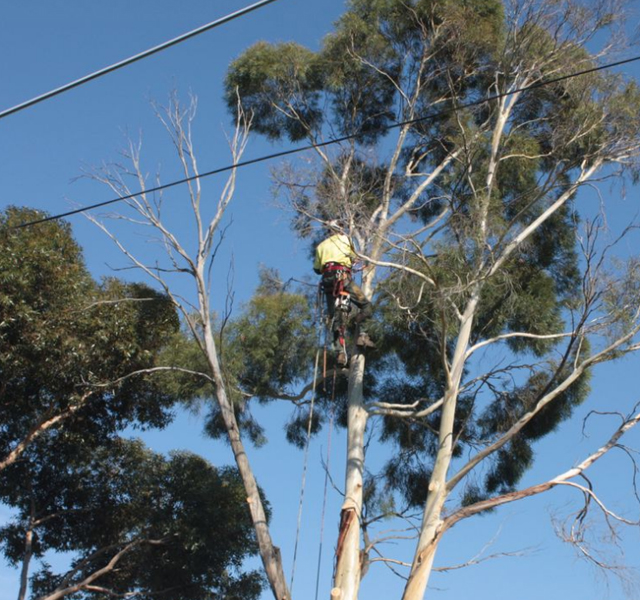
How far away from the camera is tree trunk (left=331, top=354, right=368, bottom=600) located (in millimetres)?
9609

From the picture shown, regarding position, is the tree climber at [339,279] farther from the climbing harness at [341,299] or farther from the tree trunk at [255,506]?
the tree trunk at [255,506]

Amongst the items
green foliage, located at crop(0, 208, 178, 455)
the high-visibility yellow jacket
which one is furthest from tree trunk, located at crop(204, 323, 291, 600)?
green foliage, located at crop(0, 208, 178, 455)

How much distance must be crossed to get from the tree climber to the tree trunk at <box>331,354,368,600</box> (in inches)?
18.4

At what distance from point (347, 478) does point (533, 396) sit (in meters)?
2.63

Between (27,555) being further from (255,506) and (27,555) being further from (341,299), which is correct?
(341,299)

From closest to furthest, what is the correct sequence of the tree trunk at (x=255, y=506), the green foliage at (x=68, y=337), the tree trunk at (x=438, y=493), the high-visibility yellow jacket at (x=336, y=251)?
1. the tree trunk at (x=438, y=493)
2. the tree trunk at (x=255, y=506)
3. the high-visibility yellow jacket at (x=336, y=251)
4. the green foliage at (x=68, y=337)

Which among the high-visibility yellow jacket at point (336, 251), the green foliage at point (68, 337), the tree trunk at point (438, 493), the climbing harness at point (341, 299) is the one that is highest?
the green foliage at point (68, 337)

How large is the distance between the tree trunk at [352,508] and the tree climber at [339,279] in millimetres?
467

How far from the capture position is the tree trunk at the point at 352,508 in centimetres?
961

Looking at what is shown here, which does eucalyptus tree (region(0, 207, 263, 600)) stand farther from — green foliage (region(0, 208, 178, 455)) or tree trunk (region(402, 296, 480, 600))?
tree trunk (region(402, 296, 480, 600))

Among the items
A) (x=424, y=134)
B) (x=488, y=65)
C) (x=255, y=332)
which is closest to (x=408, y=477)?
(x=255, y=332)

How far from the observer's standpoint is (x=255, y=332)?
1302 centimetres

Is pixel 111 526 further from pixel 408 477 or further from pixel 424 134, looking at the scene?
pixel 424 134

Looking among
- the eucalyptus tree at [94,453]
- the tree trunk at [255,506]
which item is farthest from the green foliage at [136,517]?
the tree trunk at [255,506]
